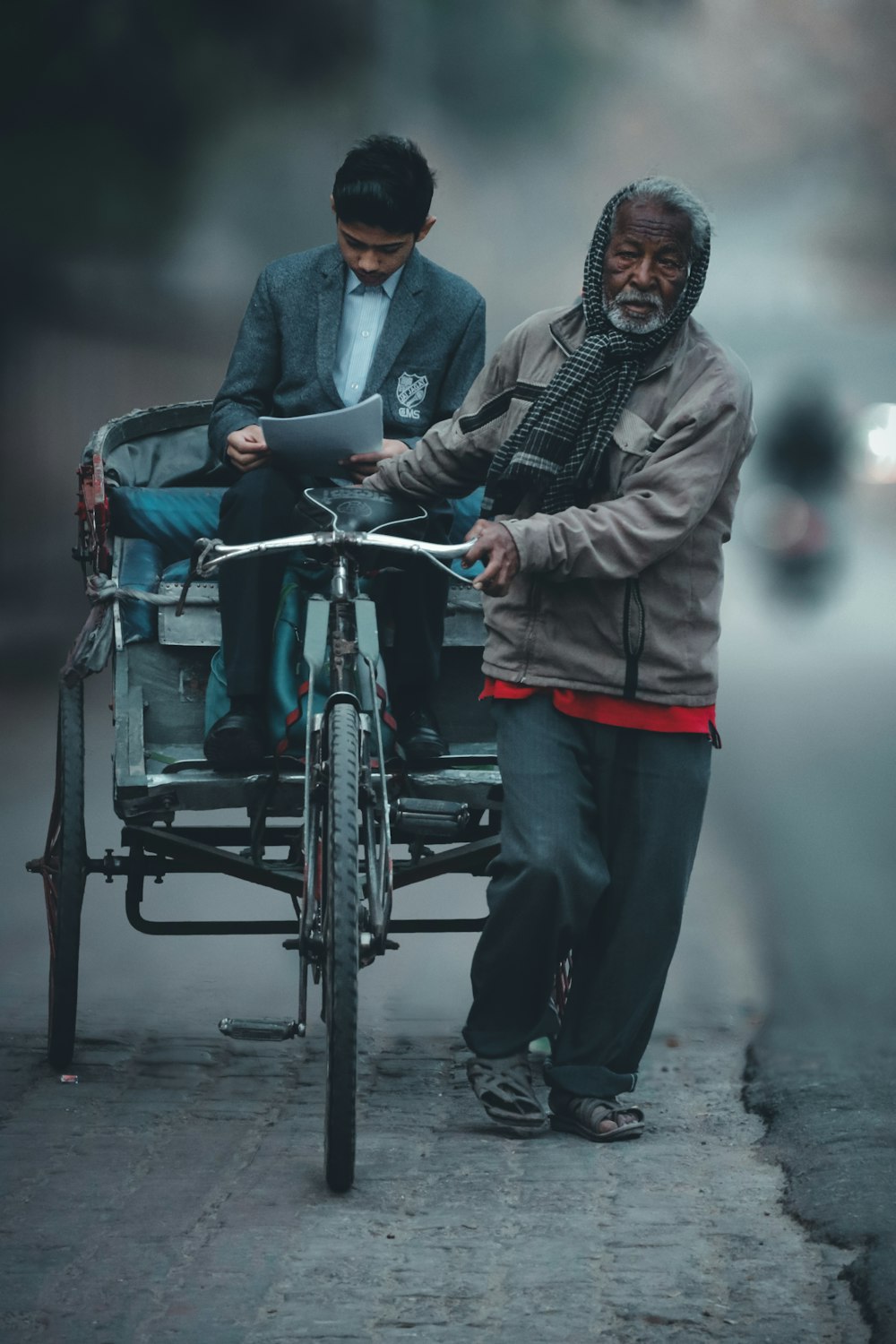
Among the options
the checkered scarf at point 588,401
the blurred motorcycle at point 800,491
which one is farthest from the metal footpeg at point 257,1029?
the blurred motorcycle at point 800,491

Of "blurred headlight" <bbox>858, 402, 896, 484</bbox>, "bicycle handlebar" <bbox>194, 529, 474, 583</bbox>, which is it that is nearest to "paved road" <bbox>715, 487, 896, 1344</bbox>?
"blurred headlight" <bbox>858, 402, 896, 484</bbox>

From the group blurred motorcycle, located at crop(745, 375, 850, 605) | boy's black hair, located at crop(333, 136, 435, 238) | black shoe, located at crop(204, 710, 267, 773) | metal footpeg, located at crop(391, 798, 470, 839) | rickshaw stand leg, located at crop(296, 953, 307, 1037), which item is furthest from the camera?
blurred motorcycle, located at crop(745, 375, 850, 605)

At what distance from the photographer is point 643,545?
163 inches

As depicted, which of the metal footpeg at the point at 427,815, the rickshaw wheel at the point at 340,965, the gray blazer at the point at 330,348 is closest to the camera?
the rickshaw wheel at the point at 340,965

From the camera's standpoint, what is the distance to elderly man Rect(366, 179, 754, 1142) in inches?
168

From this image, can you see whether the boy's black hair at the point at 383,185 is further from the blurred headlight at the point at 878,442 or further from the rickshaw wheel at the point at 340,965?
the blurred headlight at the point at 878,442

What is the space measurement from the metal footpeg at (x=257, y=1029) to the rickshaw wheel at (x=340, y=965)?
0.17 m

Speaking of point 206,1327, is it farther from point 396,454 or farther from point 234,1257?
point 396,454

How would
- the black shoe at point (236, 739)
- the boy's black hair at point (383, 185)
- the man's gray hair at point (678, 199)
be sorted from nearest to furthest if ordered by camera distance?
the man's gray hair at point (678, 199) → the black shoe at point (236, 739) → the boy's black hair at point (383, 185)

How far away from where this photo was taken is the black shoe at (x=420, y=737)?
486 centimetres

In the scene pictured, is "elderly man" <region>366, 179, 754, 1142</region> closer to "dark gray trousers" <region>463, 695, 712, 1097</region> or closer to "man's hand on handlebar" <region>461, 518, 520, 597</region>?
"dark gray trousers" <region>463, 695, 712, 1097</region>

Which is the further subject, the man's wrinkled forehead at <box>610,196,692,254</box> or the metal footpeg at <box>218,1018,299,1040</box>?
the man's wrinkled forehead at <box>610,196,692,254</box>

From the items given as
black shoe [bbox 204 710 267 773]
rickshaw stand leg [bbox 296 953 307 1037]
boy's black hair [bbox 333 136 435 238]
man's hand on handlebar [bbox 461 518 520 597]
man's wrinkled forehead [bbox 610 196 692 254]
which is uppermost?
boy's black hair [bbox 333 136 435 238]

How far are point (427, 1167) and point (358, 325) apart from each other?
2349mm
